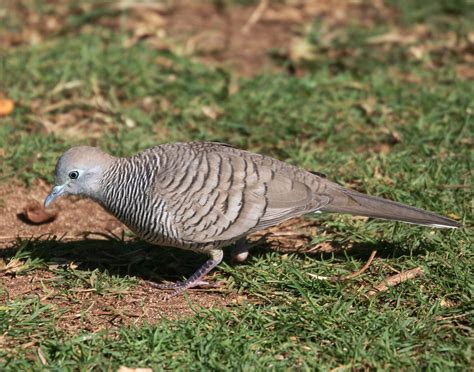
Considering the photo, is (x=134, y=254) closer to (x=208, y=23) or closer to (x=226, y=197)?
(x=226, y=197)

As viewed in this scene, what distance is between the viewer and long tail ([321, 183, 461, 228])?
17.1 ft

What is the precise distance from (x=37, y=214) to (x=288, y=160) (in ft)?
6.96

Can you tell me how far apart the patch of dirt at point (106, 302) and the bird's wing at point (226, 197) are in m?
0.40

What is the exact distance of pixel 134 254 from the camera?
590cm

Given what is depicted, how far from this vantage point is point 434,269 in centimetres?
534

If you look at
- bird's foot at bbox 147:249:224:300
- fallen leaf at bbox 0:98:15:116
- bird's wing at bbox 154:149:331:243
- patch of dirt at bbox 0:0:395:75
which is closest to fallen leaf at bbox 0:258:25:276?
bird's foot at bbox 147:249:224:300

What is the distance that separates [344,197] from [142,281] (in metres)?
1.45

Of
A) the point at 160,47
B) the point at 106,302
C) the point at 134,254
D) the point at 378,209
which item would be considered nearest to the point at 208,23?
the point at 160,47

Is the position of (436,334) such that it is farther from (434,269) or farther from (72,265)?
(72,265)

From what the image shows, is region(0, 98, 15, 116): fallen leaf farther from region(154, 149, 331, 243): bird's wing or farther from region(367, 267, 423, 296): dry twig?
region(367, 267, 423, 296): dry twig

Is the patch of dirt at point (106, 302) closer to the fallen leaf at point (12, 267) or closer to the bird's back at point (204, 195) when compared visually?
the fallen leaf at point (12, 267)

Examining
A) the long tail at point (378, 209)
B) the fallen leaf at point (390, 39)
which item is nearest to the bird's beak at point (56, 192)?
the long tail at point (378, 209)

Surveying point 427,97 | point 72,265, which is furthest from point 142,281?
point 427,97

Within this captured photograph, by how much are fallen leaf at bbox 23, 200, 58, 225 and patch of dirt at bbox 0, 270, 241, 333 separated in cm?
78
